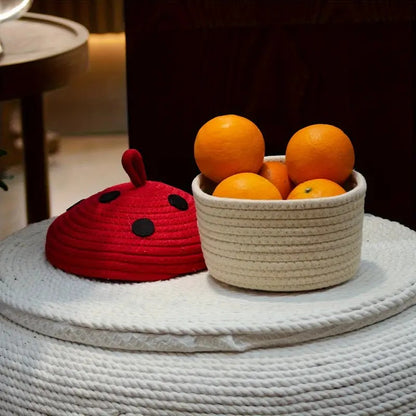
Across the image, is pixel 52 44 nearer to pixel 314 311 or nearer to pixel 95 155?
pixel 314 311

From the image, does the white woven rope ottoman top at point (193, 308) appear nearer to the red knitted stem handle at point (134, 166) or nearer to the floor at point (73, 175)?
the red knitted stem handle at point (134, 166)

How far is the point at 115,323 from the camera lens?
879 mm

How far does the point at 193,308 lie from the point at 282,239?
0.40ft

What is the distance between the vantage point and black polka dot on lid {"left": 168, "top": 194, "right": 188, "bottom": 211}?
1061mm

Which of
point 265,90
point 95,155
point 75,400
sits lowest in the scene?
point 95,155

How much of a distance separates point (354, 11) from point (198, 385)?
722 mm

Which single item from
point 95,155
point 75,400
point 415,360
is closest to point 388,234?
point 415,360

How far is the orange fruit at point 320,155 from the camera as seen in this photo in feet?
3.25

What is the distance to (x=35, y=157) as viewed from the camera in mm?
1798

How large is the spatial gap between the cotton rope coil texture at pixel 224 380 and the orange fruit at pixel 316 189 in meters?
0.16

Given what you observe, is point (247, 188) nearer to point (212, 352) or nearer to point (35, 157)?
point (212, 352)

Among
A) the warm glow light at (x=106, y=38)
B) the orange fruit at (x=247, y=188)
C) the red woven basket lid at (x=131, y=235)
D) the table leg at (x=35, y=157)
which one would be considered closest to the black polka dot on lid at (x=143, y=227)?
the red woven basket lid at (x=131, y=235)

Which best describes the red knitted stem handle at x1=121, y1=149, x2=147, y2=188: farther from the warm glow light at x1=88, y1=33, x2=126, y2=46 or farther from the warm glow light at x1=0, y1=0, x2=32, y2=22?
the warm glow light at x1=88, y1=33, x2=126, y2=46

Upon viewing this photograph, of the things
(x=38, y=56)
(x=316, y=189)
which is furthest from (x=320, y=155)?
(x=38, y=56)
